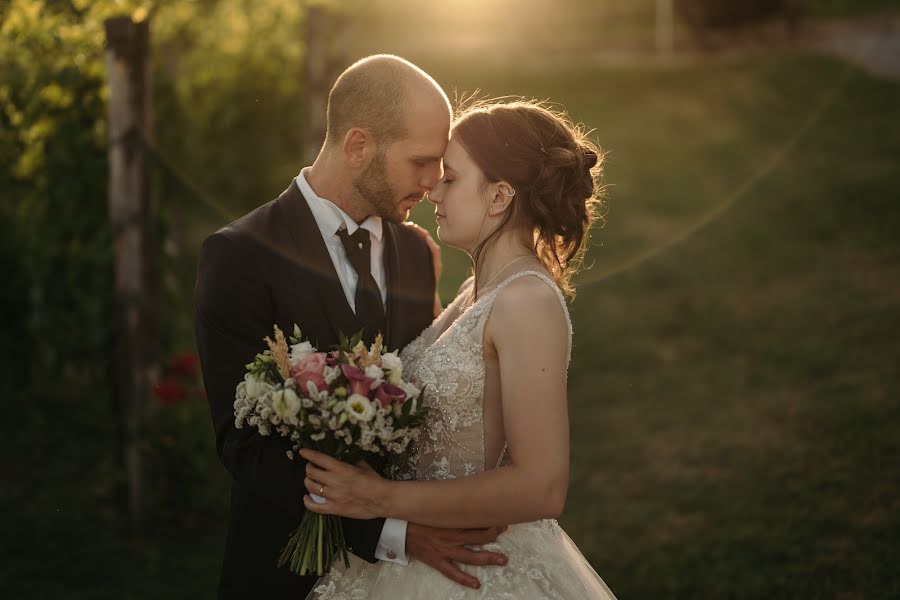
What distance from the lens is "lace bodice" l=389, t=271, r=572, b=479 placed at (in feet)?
10.4

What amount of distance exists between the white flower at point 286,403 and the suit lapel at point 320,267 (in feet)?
2.26

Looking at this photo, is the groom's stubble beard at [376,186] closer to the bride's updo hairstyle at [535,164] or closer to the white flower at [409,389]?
the bride's updo hairstyle at [535,164]

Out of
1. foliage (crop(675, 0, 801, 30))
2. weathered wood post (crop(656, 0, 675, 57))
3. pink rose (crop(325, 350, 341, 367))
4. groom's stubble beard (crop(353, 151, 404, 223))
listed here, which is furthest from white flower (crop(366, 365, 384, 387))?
foliage (crop(675, 0, 801, 30))

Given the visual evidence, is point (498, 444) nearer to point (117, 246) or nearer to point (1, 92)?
point (117, 246)

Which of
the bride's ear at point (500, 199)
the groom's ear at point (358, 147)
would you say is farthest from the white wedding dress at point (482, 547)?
the groom's ear at point (358, 147)

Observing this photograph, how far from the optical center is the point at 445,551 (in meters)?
3.05

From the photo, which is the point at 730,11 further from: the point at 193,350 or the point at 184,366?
the point at 184,366

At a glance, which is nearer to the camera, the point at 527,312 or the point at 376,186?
the point at 527,312

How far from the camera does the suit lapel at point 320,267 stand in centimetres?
340

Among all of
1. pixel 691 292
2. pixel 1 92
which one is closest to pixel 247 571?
pixel 1 92

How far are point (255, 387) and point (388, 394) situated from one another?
0.40 metres

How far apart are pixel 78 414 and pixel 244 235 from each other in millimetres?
5611

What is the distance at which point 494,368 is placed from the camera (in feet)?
10.5

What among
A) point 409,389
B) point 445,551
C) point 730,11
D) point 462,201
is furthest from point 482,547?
point 730,11
